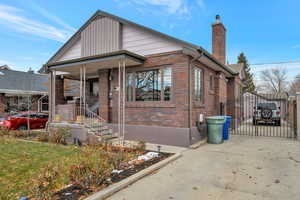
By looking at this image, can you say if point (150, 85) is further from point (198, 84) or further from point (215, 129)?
point (215, 129)

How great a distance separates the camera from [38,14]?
37.2 feet

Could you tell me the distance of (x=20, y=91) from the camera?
690 inches

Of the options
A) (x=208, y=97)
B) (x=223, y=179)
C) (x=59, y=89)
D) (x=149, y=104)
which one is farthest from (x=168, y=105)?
(x=59, y=89)

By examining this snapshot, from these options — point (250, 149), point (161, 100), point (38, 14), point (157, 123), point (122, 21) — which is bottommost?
point (250, 149)

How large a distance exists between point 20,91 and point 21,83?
9.43ft

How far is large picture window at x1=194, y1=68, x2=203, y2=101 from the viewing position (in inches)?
321

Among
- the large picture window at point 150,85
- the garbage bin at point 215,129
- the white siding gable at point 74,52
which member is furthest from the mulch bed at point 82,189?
the white siding gable at point 74,52

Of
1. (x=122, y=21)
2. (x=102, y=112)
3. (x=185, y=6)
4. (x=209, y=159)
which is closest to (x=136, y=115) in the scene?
(x=102, y=112)

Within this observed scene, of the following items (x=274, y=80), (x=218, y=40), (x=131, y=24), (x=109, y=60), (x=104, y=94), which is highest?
(x=274, y=80)

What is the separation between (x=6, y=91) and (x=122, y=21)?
14860mm

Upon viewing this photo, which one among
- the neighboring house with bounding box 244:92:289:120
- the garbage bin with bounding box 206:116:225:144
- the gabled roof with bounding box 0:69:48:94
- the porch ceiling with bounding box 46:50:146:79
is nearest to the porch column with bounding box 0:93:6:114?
the gabled roof with bounding box 0:69:48:94

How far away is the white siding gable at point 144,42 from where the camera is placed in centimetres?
760

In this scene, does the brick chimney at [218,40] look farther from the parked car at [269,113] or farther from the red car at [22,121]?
the red car at [22,121]

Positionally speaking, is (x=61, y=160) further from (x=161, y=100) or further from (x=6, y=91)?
(x=6, y=91)
